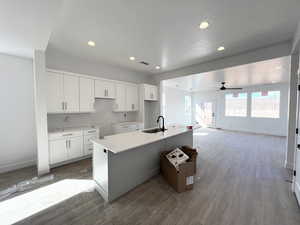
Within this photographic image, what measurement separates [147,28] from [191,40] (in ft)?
3.47

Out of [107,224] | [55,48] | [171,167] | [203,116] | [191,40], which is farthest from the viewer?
[203,116]

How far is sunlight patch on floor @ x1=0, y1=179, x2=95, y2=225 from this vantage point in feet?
5.65

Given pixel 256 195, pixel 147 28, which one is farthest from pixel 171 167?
pixel 147 28

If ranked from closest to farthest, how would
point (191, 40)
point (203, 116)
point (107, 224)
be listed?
point (107, 224)
point (191, 40)
point (203, 116)

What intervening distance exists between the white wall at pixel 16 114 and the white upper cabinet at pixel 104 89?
159 centimetres

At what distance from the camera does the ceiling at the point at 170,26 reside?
1.82m

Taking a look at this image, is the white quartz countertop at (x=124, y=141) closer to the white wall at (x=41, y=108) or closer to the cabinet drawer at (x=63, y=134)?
the cabinet drawer at (x=63, y=134)

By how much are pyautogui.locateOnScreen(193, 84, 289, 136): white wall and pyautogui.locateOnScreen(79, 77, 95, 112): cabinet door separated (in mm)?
7954

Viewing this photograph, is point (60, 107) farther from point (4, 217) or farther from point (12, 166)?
point (4, 217)

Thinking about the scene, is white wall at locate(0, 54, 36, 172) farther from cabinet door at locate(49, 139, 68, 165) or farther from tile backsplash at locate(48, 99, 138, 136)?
cabinet door at locate(49, 139, 68, 165)

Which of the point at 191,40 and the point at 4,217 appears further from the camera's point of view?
the point at 191,40

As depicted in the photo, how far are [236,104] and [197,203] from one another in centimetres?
774

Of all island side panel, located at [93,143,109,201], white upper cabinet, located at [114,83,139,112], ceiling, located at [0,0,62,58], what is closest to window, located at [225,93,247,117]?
white upper cabinet, located at [114,83,139,112]

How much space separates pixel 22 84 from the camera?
312cm
